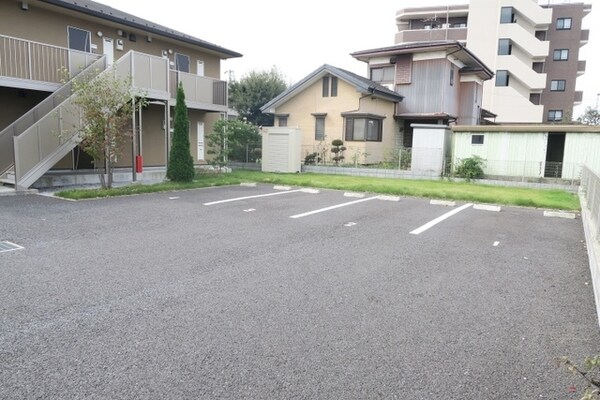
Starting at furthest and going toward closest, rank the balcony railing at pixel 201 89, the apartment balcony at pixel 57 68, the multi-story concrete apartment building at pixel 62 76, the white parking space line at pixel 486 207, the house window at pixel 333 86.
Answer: the house window at pixel 333 86
the balcony railing at pixel 201 89
the apartment balcony at pixel 57 68
the multi-story concrete apartment building at pixel 62 76
the white parking space line at pixel 486 207

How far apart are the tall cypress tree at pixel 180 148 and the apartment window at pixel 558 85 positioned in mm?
37526

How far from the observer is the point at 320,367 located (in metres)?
2.84

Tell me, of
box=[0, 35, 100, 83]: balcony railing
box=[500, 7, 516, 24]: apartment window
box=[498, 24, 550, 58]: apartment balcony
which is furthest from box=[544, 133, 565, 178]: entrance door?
box=[500, 7, 516, 24]: apartment window

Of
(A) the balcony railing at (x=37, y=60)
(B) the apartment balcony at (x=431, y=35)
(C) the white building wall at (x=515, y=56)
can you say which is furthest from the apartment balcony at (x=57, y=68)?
(B) the apartment balcony at (x=431, y=35)

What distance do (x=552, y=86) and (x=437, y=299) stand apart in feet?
138

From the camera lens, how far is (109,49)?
47.4ft

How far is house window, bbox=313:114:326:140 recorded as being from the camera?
2142 centimetres

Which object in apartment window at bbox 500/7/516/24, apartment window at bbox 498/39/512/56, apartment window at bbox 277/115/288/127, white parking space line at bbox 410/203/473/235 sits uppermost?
apartment window at bbox 500/7/516/24

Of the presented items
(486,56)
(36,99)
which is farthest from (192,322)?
(486,56)

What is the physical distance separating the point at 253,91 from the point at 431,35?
19.6 metres

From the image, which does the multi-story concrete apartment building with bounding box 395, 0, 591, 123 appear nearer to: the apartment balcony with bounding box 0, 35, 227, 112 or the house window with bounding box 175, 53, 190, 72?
the house window with bounding box 175, 53, 190, 72

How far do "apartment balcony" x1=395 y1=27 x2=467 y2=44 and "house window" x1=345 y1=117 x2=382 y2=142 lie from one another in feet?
72.4

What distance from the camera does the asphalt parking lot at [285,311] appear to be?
2.67m

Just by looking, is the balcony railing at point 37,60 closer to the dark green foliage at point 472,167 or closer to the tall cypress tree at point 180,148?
the tall cypress tree at point 180,148
